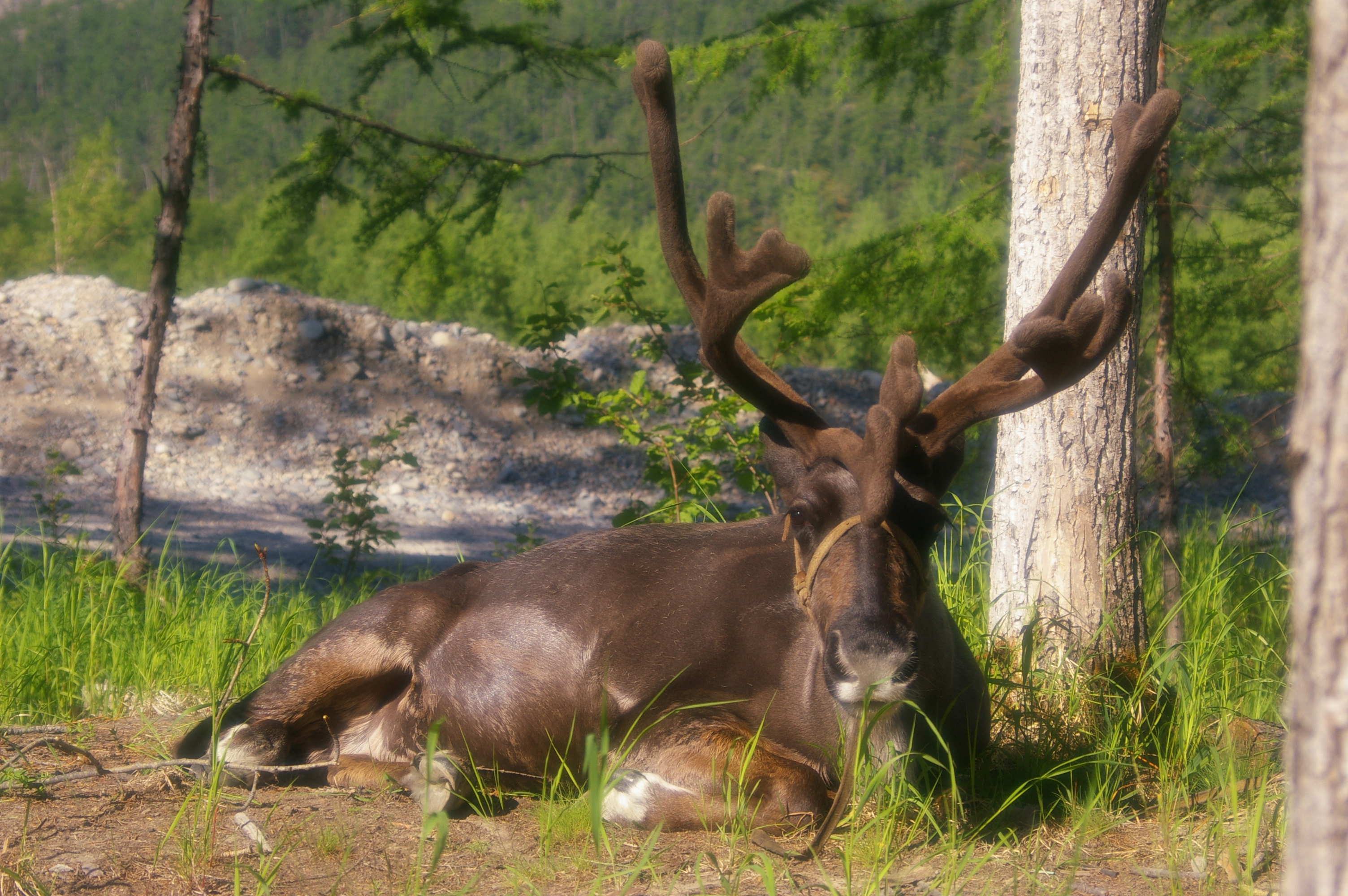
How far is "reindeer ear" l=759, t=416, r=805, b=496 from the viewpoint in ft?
11.0

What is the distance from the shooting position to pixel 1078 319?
3.04 meters

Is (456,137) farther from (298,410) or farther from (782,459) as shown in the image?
(298,410)

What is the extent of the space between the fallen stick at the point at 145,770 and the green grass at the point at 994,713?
447mm

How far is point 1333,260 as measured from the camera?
1476 mm

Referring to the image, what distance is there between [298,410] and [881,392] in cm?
1564

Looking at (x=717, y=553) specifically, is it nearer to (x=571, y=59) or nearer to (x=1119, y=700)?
(x=1119, y=700)

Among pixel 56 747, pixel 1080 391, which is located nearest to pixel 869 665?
pixel 1080 391

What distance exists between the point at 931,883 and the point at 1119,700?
1.39m

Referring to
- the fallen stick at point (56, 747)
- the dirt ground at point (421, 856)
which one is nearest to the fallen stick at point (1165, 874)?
the dirt ground at point (421, 856)

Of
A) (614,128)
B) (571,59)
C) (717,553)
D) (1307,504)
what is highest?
(614,128)

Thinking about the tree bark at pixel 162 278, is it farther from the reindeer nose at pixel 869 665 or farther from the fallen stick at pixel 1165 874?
the fallen stick at pixel 1165 874

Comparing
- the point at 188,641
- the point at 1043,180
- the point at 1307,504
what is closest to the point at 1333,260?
the point at 1307,504

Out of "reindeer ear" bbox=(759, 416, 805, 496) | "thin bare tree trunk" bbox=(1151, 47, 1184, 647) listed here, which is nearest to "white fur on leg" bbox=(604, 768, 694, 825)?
"reindeer ear" bbox=(759, 416, 805, 496)

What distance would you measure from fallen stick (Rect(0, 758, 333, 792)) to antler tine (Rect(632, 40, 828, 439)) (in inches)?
79.5
